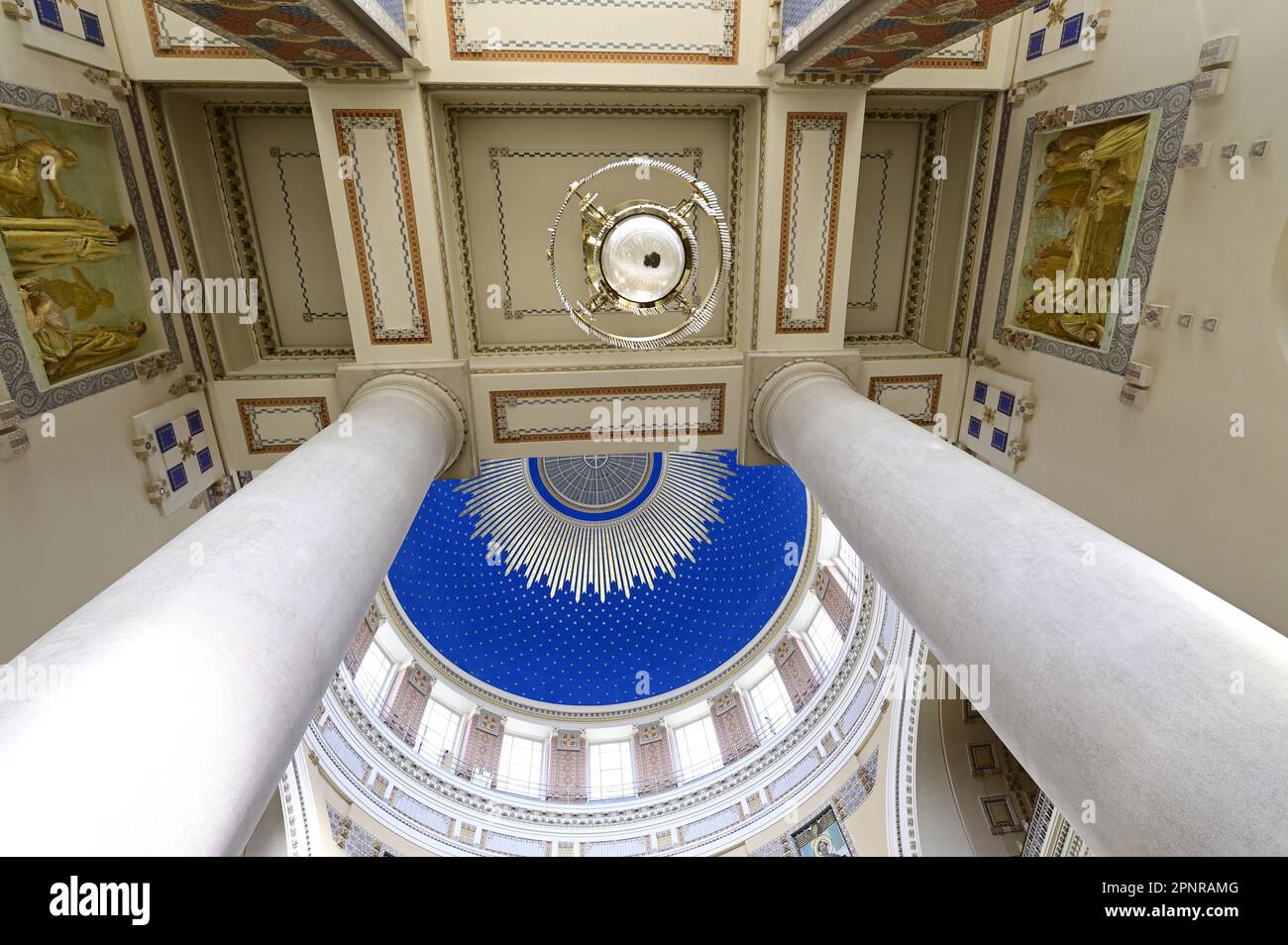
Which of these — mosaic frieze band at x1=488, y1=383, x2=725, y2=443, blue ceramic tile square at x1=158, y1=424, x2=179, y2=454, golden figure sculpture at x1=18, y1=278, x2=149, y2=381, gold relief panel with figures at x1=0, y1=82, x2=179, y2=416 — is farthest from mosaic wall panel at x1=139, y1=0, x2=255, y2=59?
mosaic frieze band at x1=488, y1=383, x2=725, y2=443

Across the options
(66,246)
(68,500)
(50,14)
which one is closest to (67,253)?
(66,246)

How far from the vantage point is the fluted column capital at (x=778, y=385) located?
6.50 m

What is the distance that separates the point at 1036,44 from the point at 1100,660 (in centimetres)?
638

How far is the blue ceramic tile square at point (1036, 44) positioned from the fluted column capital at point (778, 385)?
10.9 feet

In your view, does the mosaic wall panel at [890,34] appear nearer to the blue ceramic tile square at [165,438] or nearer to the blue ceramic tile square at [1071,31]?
the blue ceramic tile square at [1071,31]

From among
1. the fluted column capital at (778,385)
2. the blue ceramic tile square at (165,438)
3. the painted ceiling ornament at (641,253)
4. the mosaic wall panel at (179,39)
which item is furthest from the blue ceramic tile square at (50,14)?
the fluted column capital at (778,385)

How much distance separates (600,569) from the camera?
1229cm

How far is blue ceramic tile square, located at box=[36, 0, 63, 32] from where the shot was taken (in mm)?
4812

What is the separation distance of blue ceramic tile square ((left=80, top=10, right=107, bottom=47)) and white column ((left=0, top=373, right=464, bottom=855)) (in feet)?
15.1
